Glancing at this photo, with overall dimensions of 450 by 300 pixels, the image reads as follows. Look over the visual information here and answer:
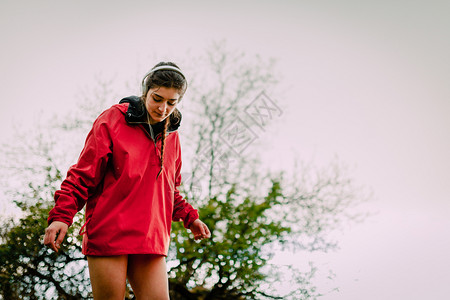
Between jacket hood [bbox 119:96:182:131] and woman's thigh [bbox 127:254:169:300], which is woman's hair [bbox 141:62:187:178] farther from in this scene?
woman's thigh [bbox 127:254:169:300]

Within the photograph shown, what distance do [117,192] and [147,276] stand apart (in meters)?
0.33

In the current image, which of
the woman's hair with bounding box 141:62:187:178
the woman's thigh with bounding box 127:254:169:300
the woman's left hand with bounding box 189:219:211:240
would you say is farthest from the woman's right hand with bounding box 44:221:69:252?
the woman's left hand with bounding box 189:219:211:240

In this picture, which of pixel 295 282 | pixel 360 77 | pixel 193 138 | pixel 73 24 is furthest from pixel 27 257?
pixel 360 77

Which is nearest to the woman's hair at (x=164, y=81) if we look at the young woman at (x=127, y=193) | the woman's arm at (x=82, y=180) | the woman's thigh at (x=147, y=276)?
the young woman at (x=127, y=193)

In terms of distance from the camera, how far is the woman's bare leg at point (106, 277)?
1290 millimetres

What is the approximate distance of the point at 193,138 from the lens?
4.31m

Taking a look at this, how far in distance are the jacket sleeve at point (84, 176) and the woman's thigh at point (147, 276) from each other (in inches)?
11.5

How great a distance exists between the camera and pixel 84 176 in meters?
1.31

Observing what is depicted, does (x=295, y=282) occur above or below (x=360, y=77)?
below

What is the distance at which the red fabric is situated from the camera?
1297 mm

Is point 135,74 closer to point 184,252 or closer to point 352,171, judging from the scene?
point 184,252

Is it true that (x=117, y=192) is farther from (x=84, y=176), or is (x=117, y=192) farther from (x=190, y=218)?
(x=190, y=218)

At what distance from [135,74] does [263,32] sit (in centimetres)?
177

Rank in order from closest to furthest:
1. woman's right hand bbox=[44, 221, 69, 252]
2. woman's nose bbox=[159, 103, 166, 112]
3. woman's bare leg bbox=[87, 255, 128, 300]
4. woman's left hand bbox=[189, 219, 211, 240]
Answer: woman's right hand bbox=[44, 221, 69, 252] < woman's bare leg bbox=[87, 255, 128, 300] < woman's nose bbox=[159, 103, 166, 112] < woman's left hand bbox=[189, 219, 211, 240]
